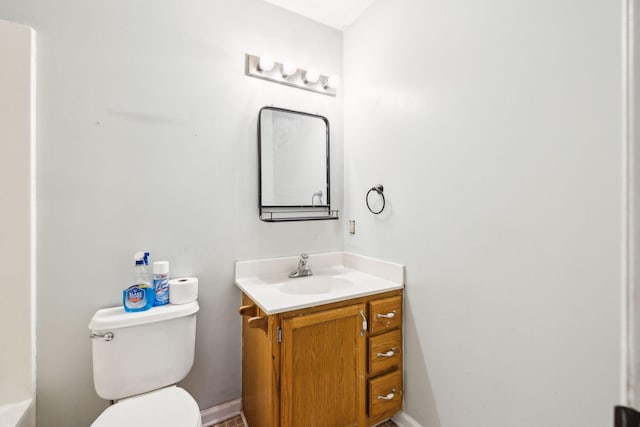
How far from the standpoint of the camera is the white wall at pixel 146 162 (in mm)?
1253

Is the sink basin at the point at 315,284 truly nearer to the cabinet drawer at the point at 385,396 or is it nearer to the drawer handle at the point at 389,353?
the drawer handle at the point at 389,353

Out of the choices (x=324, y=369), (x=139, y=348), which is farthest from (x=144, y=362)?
(x=324, y=369)

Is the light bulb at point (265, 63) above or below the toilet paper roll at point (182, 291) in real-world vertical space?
above

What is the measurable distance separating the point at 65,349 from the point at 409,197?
1770 millimetres

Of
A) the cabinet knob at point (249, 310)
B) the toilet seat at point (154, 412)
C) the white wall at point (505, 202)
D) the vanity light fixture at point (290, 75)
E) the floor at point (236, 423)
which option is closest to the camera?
the white wall at point (505, 202)

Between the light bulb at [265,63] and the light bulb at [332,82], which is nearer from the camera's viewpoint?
the light bulb at [265,63]

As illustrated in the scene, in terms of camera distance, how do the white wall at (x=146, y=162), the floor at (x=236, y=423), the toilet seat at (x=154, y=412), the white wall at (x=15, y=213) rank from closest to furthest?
the toilet seat at (x=154, y=412)
the white wall at (x=15, y=213)
the white wall at (x=146, y=162)
the floor at (x=236, y=423)

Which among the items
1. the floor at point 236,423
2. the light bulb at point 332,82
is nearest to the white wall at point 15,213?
the floor at point 236,423

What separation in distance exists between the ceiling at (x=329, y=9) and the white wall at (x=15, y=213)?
50.7 inches

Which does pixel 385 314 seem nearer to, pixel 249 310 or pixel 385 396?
pixel 385 396

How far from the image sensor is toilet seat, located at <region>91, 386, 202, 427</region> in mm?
1024

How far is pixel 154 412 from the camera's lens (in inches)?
42.5

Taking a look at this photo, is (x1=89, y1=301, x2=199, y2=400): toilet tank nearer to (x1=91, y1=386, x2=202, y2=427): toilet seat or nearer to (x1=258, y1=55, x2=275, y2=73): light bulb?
(x1=91, y1=386, x2=202, y2=427): toilet seat

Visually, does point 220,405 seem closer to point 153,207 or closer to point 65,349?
point 65,349
